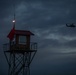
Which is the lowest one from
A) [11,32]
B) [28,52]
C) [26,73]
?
[26,73]

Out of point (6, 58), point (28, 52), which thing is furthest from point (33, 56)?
point (6, 58)

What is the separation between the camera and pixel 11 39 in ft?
226

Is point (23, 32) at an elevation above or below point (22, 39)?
above

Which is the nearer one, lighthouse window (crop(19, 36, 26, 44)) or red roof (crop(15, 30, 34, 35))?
lighthouse window (crop(19, 36, 26, 44))

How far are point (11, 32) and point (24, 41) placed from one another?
353cm

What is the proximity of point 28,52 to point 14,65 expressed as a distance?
4363mm

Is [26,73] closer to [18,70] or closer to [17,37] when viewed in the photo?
[18,70]

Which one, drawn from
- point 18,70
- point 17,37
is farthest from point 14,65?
point 17,37

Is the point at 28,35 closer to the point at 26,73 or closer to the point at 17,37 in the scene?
the point at 17,37

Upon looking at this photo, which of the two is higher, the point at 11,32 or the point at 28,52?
the point at 11,32

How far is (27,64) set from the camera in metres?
70.6

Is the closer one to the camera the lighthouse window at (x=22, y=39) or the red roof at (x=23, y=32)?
the lighthouse window at (x=22, y=39)

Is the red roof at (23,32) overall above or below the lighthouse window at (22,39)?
above

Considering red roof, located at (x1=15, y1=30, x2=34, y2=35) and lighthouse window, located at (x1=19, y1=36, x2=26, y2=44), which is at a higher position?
red roof, located at (x1=15, y1=30, x2=34, y2=35)
